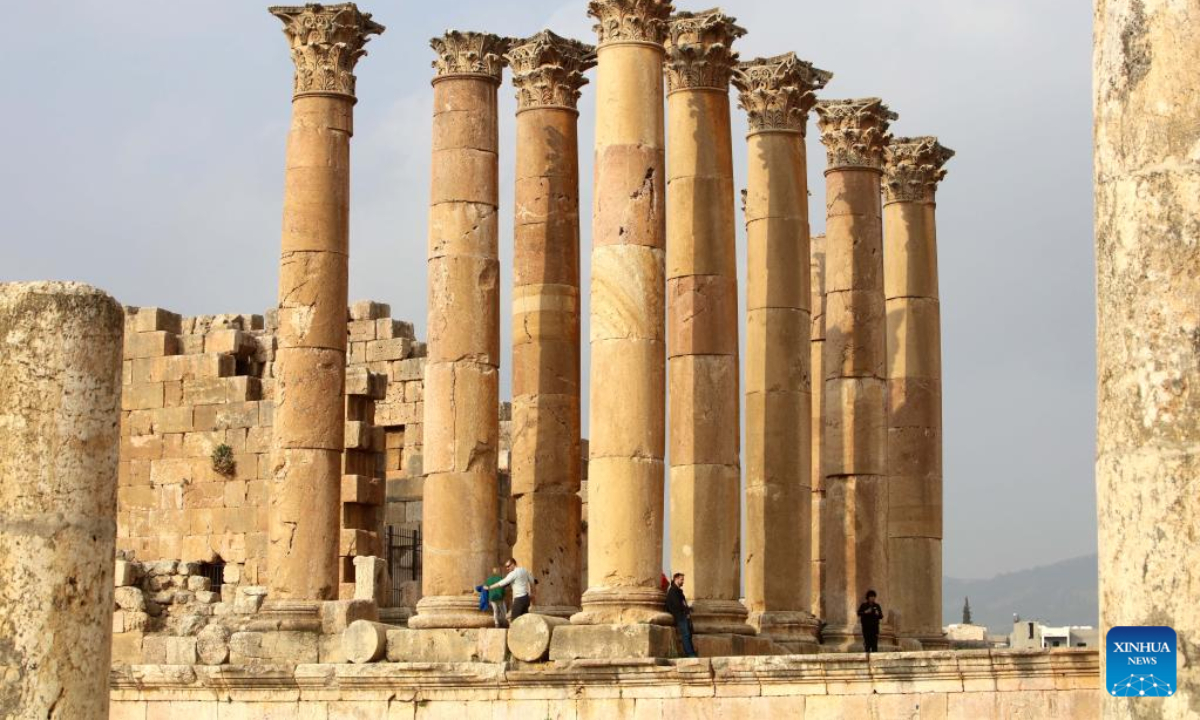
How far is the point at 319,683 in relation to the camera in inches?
1102

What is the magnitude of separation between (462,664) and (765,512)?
7.72m

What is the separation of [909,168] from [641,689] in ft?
52.9

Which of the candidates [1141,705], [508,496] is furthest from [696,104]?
[1141,705]

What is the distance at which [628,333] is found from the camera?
28406mm

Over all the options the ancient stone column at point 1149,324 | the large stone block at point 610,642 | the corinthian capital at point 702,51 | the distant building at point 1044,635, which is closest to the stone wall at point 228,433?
the corinthian capital at point 702,51

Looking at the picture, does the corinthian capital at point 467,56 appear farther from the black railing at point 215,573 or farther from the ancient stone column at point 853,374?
the black railing at point 215,573

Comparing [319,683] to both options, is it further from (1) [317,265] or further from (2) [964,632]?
(2) [964,632]

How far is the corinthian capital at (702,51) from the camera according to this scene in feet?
106

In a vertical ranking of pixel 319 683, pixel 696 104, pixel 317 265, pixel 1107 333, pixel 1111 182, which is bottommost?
pixel 319 683

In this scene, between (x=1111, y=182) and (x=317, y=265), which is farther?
(x=317, y=265)

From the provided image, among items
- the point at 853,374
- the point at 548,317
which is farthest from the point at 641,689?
the point at 853,374

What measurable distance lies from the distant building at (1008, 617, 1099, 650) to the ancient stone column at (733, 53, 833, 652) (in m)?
8.43

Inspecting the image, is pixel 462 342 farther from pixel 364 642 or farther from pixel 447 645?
pixel 364 642

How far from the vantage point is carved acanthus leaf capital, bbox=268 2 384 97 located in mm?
31750
